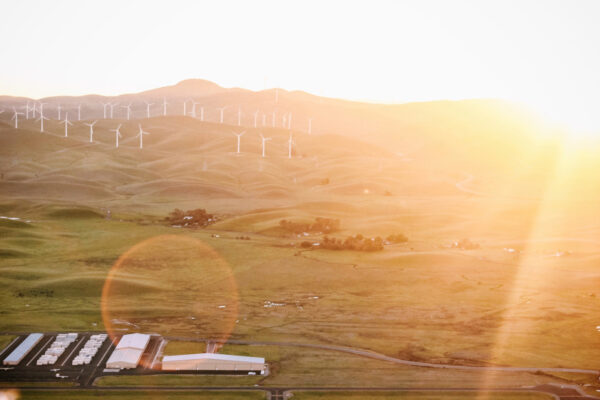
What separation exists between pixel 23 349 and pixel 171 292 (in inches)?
1217

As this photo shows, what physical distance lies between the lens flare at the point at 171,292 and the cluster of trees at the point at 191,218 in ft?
81.8

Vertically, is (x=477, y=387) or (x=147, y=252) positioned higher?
(x=147, y=252)

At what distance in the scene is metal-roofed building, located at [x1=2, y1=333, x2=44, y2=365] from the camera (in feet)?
198

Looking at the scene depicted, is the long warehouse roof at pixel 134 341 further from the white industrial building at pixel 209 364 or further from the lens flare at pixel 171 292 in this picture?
the white industrial building at pixel 209 364

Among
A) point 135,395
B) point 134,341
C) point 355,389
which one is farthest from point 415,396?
point 134,341

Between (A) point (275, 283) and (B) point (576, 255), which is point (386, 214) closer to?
(B) point (576, 255)

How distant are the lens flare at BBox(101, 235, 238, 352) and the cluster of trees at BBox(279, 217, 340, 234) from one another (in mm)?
25912

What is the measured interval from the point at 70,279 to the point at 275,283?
2727cm

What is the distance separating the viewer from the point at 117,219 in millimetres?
157750

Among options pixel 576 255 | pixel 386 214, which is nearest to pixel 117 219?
pixel 386 214

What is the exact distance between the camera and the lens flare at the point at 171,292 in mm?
74500

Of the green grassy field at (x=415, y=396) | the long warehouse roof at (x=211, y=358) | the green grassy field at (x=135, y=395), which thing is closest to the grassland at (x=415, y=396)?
the green grassy field at (x=415, y=396)

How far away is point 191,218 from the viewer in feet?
523

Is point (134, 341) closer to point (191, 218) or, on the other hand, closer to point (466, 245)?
point (466, 245)
